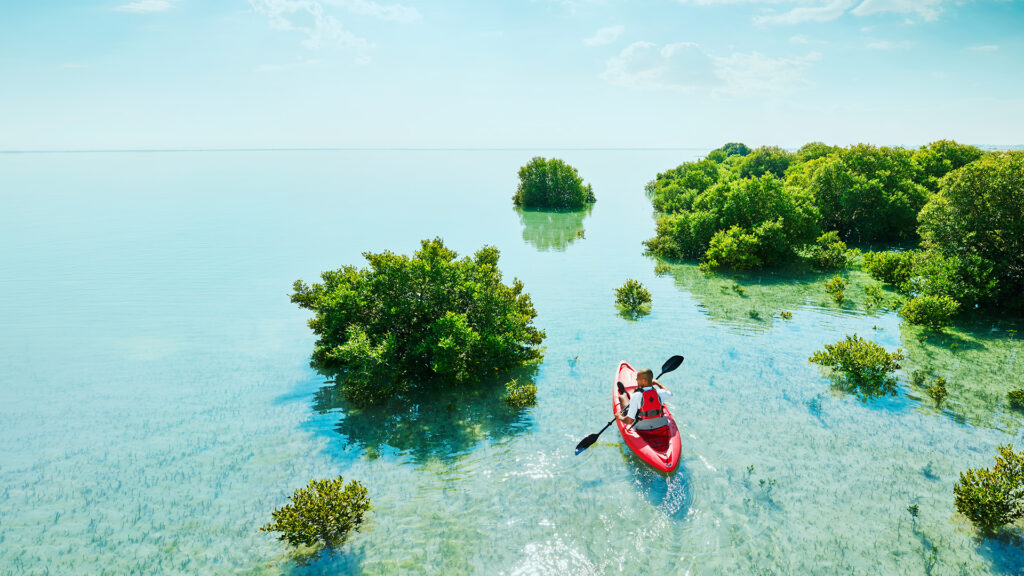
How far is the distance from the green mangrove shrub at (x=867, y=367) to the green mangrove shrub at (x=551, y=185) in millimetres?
65222

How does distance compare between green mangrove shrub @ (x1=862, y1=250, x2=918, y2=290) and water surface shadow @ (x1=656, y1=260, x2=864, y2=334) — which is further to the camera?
green mangrove shrub @ (x1=862, y1=250, x2=918, y2=290)

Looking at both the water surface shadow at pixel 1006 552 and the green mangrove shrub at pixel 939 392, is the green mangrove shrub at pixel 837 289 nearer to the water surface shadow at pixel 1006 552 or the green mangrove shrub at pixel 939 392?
the green mangrove shrub at pixel 939 392

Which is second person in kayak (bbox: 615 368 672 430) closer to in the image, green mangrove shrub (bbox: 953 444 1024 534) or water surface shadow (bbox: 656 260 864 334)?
green mangrove shrub (bbox: 953 444 1024 534)

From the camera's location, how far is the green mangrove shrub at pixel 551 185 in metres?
81.6

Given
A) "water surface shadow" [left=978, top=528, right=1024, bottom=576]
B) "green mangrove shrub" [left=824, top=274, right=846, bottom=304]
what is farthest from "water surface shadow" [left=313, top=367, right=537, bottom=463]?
"green mangrove shrub" [left=824, top=274, right=846, bottom=304]

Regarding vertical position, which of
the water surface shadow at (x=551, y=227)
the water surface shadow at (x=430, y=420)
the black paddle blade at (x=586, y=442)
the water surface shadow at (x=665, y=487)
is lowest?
the water surface shadow at (x=430, y=420)

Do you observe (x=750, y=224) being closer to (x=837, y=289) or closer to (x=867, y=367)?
(x=837, y=289)

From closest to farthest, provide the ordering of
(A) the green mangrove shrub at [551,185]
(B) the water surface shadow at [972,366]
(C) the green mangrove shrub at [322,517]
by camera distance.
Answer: (C) the green mangrove shrub at [322,517] → (B) the water surface shadow at [972,366] → (A) the green mangrove shrub at [551,185]

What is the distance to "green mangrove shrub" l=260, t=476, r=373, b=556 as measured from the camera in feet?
38.2

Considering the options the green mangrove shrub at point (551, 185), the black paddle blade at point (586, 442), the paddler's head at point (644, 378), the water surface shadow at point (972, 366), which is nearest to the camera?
the paddler's head at point (644, 378)

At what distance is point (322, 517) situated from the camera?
11875 millimetres

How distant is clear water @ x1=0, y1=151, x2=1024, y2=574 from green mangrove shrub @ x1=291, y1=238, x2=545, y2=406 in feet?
5.08

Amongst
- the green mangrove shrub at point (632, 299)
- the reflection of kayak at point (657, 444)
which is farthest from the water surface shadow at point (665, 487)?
the green mangrove shrub at point (632, 299)

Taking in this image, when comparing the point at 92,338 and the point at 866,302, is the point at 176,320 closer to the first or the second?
the point at 92,338
